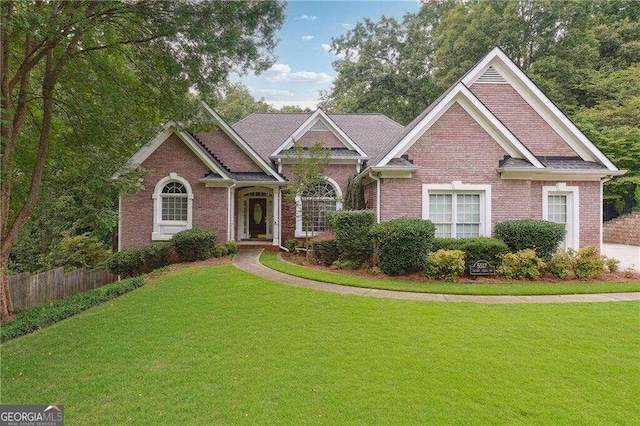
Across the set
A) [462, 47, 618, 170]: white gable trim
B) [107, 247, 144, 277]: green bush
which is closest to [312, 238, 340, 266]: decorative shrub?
[107, 247, 144, 277]: green bush

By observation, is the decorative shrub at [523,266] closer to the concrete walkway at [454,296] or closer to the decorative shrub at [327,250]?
the concrete walkway at [454,296]

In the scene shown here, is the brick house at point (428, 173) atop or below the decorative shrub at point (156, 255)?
atop

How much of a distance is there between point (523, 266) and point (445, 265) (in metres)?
2.42

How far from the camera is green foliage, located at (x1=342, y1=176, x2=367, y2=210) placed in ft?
46.9

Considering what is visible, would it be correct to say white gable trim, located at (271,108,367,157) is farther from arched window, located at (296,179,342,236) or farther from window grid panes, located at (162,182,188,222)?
window grid panes, located at (162,182,188,222)

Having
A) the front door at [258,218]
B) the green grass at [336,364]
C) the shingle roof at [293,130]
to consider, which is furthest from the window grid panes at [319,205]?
the green grass at [336,364]

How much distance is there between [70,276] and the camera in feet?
37.2

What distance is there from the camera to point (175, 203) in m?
14.5

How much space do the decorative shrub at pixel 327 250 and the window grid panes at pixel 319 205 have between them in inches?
153

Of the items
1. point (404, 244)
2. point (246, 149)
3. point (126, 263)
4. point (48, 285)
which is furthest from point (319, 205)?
point (48, 285)

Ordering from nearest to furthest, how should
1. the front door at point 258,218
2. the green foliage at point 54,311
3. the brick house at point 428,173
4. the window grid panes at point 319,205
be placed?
the green foliage at point 54,311, the brick house at point 428,173, the window grid panes at point 319,205, the front door at point 258,218

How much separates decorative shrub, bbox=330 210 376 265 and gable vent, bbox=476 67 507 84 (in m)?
7.61

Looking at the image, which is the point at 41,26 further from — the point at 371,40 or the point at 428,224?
the point at 371,40

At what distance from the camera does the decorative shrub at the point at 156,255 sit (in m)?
12.5
